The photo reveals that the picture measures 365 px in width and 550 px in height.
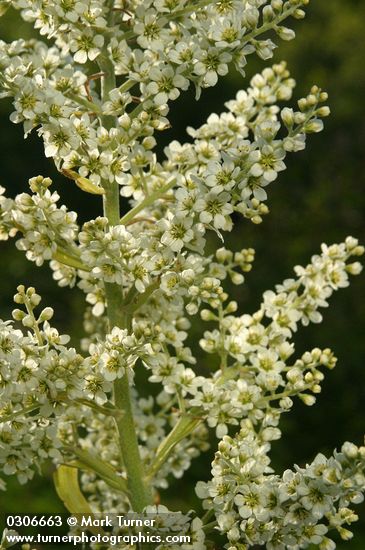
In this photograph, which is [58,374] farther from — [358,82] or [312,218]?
[358,82]

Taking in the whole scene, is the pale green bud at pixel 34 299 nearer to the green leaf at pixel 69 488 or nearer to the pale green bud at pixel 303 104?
the green leaf at pixel 69 488

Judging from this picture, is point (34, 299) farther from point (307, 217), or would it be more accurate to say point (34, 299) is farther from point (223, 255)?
point (307, 217)

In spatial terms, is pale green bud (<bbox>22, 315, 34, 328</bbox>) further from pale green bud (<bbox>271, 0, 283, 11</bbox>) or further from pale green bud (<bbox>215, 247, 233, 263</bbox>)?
pale green bud (<bbox>271, 0, 283, 11</bbox>)

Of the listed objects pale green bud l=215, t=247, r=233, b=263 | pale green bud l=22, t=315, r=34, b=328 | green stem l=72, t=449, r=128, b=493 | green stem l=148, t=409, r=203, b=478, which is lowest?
green stem l=72, t=449, r=128, b=493

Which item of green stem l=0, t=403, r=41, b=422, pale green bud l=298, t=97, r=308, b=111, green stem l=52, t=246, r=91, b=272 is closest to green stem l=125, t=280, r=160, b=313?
green stem l=52, t=246, r=91, b=272

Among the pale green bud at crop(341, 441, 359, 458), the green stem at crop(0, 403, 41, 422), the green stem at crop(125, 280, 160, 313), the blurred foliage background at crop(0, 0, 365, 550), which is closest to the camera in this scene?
the pale green bud at crop(341, 441, 359, 458)

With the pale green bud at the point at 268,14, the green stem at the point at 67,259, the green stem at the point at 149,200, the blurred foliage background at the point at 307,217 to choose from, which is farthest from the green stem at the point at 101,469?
the blurred foliage background at the point at 307,217

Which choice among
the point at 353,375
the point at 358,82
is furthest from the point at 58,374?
the point at 358,82

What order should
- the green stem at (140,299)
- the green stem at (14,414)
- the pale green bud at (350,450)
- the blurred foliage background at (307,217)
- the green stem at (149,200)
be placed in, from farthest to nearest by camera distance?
the blurred foliage background at (307,217), the green stem at (149,200), the green stem at (140,299), the green stem at (14,414), the pale green bud at (350,450)
